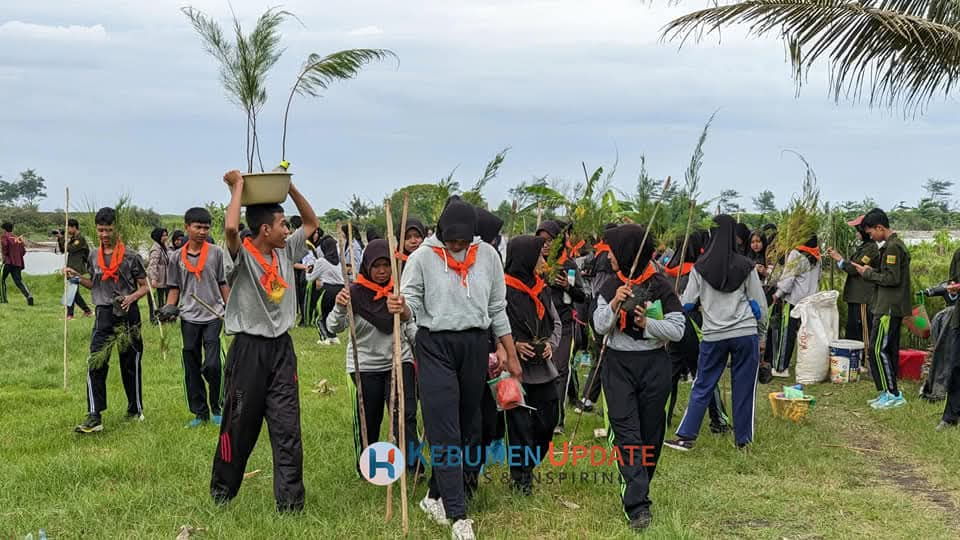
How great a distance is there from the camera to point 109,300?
7.97 metres

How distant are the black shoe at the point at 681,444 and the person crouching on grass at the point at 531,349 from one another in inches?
65.0

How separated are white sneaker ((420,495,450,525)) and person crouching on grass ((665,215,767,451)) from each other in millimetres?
2733

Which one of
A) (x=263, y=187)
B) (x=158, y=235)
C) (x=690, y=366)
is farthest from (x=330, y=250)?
(x=263, y=187)

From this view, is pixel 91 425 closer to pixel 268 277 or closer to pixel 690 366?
pixel 268 277

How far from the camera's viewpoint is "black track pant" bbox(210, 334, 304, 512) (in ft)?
18.1

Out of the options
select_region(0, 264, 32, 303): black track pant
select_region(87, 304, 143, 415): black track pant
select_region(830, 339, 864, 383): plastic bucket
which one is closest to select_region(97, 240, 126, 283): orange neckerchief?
select_region(87, 304, 143, 415): black track pant

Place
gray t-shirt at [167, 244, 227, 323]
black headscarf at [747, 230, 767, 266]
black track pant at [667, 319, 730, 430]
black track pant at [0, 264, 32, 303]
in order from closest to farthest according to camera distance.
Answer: black track pant at [667, 319, 730, 430] < gray t-shirt at [167, 244, 227, 323] < black headscarf at [747, 230, 767, 266] < black track pant at [0, 264, 32, 303]

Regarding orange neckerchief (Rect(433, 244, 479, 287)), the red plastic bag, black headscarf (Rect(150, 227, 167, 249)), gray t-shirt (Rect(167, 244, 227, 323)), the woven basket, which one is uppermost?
the woven basket

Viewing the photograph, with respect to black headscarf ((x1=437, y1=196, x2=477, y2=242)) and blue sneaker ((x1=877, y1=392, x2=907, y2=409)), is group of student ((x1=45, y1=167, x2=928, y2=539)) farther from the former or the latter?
blue sneaker ((x1=877, y1=392, x2=907, y2=409))

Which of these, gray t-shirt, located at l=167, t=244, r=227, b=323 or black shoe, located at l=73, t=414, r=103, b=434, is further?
gray t-shirt, located at l=167, t=244, r=227, b=323

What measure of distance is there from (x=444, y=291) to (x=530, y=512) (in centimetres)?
161

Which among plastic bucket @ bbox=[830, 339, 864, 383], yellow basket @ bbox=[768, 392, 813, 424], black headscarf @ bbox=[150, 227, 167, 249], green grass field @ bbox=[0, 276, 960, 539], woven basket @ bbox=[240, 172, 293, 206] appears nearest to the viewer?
woven basket @ bbox=[240, 172, 293, 206]

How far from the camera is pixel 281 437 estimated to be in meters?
5.57

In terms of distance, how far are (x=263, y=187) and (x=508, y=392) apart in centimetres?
202
